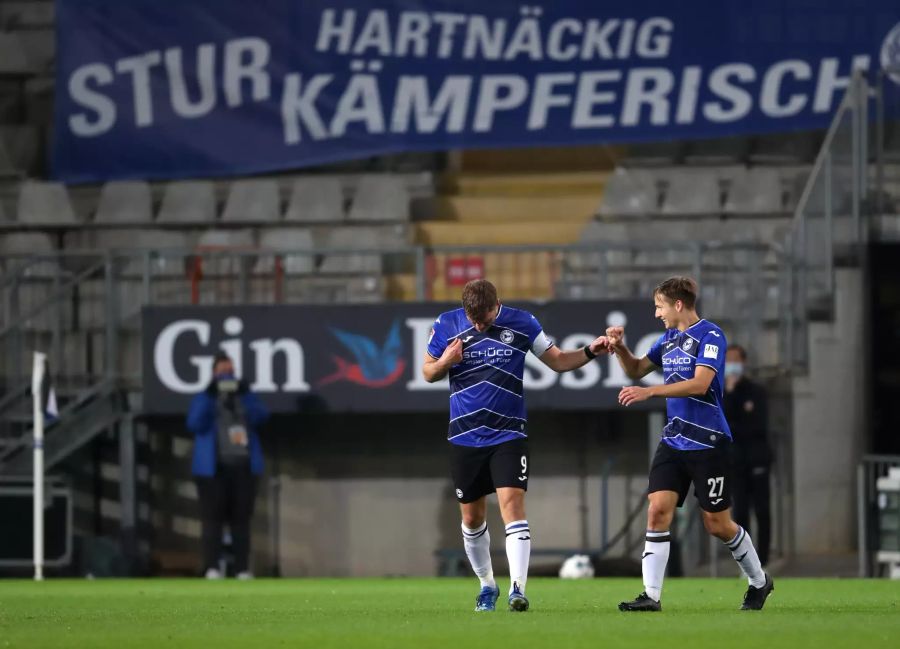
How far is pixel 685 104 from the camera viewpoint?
65.1 feet

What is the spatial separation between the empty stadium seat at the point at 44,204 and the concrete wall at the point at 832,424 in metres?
8.29

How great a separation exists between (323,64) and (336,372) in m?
3.93

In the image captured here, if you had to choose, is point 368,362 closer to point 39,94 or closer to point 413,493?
point 413,493

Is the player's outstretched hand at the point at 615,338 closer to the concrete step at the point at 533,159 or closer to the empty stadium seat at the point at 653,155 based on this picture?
the empty stadium seat at the point at 653,155

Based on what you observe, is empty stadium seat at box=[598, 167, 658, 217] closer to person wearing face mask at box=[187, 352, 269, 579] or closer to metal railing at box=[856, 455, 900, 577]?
metal railing at box=[856, 455, 900, 577]

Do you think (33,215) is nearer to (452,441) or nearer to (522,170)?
(522,170)

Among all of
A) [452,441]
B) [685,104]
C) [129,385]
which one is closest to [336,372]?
[129,385]

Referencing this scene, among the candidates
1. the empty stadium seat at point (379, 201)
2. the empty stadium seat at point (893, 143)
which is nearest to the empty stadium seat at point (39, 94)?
the empty stadium seat at point (379, 201)

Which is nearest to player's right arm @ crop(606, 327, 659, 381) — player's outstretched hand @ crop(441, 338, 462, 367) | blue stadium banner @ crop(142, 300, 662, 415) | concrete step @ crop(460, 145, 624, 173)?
player's outstretched hand @ crop(441, 338, 462, 367)

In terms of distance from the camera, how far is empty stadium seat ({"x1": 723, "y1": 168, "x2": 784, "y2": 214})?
2017cm

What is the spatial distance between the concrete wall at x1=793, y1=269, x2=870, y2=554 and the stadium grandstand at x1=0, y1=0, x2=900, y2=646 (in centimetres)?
3

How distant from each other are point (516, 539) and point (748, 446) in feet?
25.0

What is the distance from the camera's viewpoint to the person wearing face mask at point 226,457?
17.8m

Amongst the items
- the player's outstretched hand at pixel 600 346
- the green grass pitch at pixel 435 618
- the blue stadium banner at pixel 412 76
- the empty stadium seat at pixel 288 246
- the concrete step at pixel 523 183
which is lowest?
the green grass pitch at pixel 435 618
